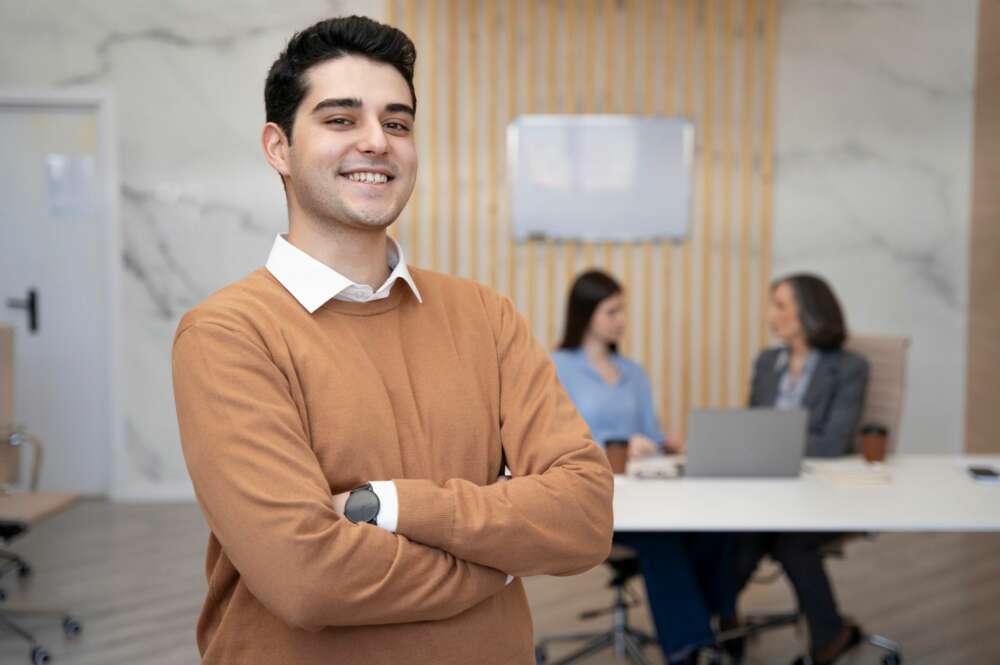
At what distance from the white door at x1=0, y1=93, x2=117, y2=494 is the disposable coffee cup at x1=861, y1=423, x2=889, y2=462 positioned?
462 centimetres

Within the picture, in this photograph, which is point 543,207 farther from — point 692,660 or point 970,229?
point 692,660

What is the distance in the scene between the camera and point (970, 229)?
634cm

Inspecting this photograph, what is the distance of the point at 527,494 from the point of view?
1.56m

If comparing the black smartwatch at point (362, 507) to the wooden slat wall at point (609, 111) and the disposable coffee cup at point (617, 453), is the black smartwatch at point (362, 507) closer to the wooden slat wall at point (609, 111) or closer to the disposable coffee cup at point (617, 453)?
the disposable coffee cup at point (617, 453)

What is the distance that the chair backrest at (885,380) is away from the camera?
4.07 metres

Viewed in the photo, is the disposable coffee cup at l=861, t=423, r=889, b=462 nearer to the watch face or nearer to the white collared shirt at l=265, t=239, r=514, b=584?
the white collared shirt at l=265, t=239, r=514, b=584

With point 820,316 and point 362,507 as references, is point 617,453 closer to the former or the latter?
point 820,316

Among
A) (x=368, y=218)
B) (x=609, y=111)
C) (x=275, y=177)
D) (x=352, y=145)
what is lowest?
(x=368, y=218)

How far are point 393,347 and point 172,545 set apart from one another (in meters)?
4.22

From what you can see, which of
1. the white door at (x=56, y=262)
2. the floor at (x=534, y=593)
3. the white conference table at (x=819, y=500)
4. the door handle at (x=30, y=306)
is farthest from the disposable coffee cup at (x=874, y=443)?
the door handle at (x=30, y=306)

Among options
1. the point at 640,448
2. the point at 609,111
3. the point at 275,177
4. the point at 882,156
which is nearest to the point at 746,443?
the point at 640,448

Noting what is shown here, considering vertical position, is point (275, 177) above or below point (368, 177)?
above

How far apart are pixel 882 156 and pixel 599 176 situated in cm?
176

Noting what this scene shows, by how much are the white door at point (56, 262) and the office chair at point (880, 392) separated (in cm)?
431
